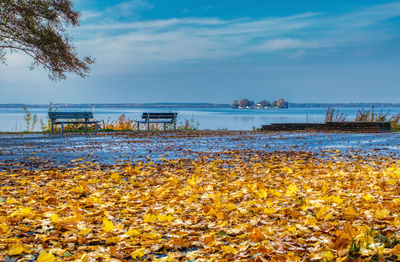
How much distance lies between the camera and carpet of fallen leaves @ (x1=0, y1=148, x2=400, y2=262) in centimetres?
328

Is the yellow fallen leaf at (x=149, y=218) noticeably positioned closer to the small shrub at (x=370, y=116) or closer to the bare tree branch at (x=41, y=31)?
the bare tree branch at (x=41, y=31)

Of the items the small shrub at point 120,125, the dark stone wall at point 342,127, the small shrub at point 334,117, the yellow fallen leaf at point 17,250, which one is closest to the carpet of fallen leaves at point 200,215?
the yellow fallen leaf at point 17,250

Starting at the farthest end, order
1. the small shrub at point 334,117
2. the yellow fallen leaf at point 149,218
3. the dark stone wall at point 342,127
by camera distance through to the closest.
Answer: the small shrub at point 334,117 < the dark stone wall at point 342,127 < the yellow fallen leaf at point 149,218

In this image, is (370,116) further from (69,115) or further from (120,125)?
(69,115)

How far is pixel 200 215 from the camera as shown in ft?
14.9

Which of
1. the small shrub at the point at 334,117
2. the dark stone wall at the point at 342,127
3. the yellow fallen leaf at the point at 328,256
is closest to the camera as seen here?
the yellow fallen leaf at the point at 328,256

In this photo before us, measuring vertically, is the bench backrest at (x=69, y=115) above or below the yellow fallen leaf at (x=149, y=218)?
above

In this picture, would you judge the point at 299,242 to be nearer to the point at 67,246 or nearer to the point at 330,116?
the point at 67,246

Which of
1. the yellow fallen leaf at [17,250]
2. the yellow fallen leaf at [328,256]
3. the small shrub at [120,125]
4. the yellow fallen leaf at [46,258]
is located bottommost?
the yellow fallen leaf at [17,250]

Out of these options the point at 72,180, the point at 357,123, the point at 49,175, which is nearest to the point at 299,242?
the point at 72,180

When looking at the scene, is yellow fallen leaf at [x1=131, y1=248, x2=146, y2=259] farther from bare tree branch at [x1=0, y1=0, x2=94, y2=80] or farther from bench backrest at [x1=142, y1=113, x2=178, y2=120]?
bench backrest at [x1=142, y1=113, x2=178, y2=120]

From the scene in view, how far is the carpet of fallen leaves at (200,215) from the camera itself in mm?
3277

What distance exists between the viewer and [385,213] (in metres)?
4.17

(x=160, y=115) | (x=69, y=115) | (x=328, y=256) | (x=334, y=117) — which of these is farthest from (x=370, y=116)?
(x=328, y=256)
